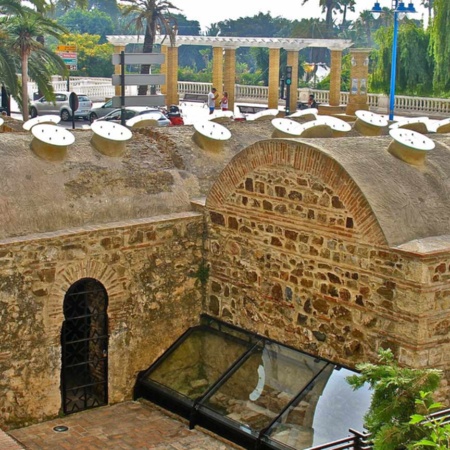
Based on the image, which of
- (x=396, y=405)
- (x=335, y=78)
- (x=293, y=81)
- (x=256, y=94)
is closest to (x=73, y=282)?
(x=396, y=405)

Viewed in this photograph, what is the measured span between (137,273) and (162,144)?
2.82 metres

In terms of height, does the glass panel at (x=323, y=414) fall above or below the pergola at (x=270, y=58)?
below

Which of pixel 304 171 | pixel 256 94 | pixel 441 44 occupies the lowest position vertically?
Answer: pixel 256 94

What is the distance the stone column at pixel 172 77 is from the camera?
44.6 m

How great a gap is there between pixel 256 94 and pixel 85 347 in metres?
38.2

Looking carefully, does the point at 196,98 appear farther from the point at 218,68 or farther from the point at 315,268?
the point at 315,268

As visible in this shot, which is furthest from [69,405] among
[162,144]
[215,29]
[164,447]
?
[215,29]

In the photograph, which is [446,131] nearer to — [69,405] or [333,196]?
[333,196]

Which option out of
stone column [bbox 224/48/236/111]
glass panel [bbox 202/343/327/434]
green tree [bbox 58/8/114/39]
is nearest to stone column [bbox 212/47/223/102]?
stone column [bbox 224/48/236/111]

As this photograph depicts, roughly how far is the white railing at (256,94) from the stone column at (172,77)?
514cm

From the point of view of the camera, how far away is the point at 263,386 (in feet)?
38.1

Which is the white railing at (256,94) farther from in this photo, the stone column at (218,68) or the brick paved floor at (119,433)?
the brick paved floor at (119,433)

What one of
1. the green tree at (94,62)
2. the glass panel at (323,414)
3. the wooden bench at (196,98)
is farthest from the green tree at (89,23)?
the glass panel at (323,414)

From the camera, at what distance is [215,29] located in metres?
93.1
